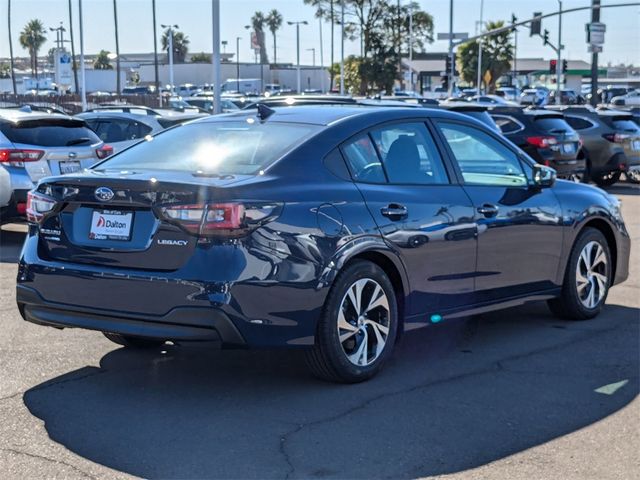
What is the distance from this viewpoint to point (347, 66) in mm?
76375

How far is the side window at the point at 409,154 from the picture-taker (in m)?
6.05

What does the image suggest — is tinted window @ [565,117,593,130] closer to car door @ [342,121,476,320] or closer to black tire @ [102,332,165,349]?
car door @ [342,121,476,320]

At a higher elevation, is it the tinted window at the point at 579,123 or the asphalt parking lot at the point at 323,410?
the tinted window at the point at 579,123

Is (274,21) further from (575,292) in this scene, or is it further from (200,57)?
(575,292)

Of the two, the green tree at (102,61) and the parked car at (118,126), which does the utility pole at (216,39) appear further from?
the green tree at (102,61)

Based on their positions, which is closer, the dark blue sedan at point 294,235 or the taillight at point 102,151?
the dark blue sedan at point 294,235

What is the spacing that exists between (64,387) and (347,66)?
72364mm

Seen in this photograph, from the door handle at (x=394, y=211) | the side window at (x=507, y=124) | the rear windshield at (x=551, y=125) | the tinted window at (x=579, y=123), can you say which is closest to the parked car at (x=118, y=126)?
the side window at (x=507, y=124)

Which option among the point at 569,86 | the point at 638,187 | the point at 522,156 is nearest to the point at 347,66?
the point at 569,86

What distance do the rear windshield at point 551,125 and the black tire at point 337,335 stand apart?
1272cm

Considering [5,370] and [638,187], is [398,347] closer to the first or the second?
[5,370]

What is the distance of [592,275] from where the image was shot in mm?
7539

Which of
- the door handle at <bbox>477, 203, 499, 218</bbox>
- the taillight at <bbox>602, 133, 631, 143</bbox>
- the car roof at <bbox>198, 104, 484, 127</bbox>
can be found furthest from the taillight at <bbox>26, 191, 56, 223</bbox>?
the taillight at <bbox>602, 133, 631, 143</bbox>

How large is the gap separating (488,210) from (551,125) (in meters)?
11.9
